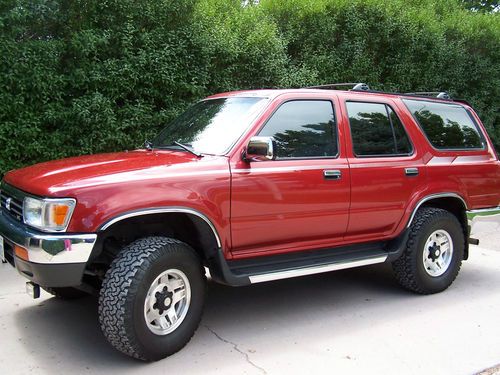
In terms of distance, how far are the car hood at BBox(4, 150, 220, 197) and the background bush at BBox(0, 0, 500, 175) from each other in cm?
266

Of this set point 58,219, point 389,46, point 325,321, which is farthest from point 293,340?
point 389,46

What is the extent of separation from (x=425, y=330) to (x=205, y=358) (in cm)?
190

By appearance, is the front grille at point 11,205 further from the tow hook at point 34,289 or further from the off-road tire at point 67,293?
the off-road tire at point 67,293

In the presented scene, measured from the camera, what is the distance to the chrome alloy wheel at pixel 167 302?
3.46 metres

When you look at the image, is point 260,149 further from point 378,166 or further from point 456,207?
point 456,207

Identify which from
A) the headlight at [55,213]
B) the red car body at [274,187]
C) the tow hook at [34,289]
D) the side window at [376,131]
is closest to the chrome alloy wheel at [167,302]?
the red car body at [274,187]

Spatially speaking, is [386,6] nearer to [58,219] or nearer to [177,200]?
[177,200]

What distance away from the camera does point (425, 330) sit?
→ 13.7ft

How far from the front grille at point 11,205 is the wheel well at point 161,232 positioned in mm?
633

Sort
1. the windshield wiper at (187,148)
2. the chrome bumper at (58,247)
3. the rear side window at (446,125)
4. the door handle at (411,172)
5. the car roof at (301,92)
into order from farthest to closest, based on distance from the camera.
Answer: the rear side window at (446,125) → the door handle at (411,172) → the car roof at (301,92) → the windshield wiper at (187,148) → the chrome bumper at (58,247)

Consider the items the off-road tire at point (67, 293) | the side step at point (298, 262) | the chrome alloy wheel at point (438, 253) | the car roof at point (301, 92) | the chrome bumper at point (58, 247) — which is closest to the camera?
the chrome bumper at point (58, 247)

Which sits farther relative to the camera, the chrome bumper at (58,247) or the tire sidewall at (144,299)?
the tire sidewall at (144,299)

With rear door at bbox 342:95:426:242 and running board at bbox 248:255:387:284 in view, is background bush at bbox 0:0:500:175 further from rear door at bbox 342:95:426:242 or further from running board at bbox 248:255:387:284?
running board at bbox 248:255:387:284

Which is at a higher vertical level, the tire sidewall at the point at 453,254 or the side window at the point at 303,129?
the side window at the point at 303,129
